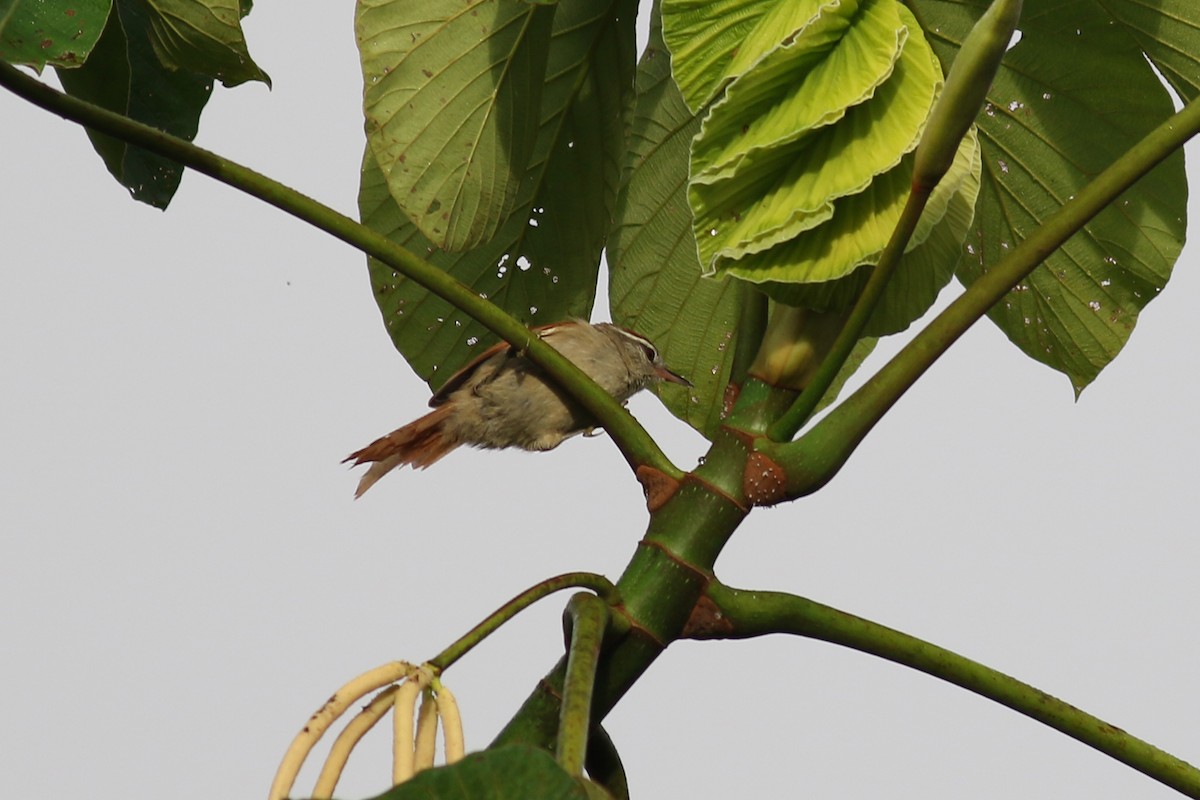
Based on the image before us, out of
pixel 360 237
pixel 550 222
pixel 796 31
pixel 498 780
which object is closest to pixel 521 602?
pixel 498 780

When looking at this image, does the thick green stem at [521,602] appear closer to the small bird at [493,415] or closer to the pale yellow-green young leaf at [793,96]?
A: the pale yellow-green young leaf at [793,96]

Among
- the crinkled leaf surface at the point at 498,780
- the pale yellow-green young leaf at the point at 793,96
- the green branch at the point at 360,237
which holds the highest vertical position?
the pale yellow-green young leaf at the point at 793,96

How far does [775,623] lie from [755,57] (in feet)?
1.87

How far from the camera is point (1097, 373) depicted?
2131 millimetres

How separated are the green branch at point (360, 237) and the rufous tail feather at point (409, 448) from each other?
0.83 m

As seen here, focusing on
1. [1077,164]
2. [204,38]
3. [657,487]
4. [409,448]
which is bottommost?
[657,487]

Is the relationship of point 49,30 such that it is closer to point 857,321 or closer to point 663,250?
point 857,321

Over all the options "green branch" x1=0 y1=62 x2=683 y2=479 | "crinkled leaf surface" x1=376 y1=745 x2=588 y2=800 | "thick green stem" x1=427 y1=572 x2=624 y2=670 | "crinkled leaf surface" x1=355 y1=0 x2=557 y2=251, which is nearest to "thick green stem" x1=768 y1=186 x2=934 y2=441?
"green branch" x1=0 y1=62 x2=683 y2=479

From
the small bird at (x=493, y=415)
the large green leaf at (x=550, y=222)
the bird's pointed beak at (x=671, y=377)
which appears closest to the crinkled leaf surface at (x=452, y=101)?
the large green leaf at (x=550, y=222)

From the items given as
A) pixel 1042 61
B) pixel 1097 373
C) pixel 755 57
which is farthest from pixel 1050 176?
pixel 755 57

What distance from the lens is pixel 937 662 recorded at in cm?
141

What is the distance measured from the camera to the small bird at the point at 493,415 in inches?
93.4

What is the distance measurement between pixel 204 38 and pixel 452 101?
301 mm

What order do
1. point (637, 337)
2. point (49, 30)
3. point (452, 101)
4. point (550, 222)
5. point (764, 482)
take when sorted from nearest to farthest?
point (49, 30) < point (764, 482) < point (452, 101) < point (550, 222) < point (637, 337)
